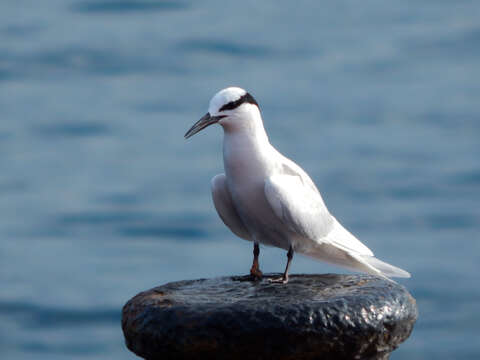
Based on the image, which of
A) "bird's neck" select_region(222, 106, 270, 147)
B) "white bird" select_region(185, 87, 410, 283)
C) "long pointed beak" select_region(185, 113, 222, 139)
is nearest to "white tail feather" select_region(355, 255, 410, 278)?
"white bird" select_region(185, 87, 410, 283)

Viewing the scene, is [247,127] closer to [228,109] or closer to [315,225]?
[228,109]

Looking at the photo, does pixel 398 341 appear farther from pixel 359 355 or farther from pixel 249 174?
pixel 249 174

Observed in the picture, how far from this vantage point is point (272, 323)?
18.2 ft

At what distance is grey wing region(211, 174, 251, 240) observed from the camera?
7391mm

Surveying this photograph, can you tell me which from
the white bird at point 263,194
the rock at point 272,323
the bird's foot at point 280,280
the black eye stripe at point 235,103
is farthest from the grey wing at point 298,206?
the rock at point 272,323

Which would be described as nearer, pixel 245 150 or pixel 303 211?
pixel 245 150

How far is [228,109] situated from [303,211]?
99cm

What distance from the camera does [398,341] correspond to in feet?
19.9

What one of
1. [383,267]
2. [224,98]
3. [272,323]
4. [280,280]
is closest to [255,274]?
[280,280]

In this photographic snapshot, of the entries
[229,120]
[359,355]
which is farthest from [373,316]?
[229,120]

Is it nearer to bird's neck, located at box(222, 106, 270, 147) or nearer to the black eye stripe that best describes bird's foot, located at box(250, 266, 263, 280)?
bird's neck, located at box(222, 106, 270, 147)

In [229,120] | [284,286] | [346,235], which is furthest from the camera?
[346,235]

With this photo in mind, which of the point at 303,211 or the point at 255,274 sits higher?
the point at 303,211

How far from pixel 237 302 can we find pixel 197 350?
1.38ft
